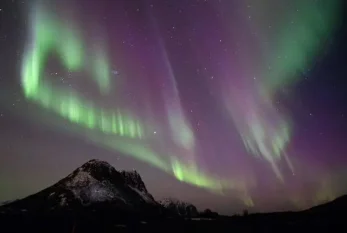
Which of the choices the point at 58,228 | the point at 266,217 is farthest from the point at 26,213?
the point at 266,217

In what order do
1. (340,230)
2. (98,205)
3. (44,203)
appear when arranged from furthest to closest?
(98,205)
(44,203)
(340,230)

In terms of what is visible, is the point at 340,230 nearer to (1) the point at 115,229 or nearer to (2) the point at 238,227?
(2) the point at 238,227

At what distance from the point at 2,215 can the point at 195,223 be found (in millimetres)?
16246

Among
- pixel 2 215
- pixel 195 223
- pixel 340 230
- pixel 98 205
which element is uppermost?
pixel 98 205

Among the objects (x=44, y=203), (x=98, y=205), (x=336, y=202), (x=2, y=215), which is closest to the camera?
(x=2, y=215)

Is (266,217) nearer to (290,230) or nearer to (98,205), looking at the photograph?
(290,230)

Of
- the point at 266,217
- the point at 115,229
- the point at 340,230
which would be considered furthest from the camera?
the point at 115,229

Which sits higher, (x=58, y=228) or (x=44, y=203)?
(x=44, y=203)

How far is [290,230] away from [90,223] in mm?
15148

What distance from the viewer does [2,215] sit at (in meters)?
26.8

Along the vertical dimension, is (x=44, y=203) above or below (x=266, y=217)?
above

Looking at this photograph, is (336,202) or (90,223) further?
(336,202)

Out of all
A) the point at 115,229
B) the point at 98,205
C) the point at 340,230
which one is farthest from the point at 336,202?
the point at 98,205

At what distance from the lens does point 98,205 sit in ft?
645
